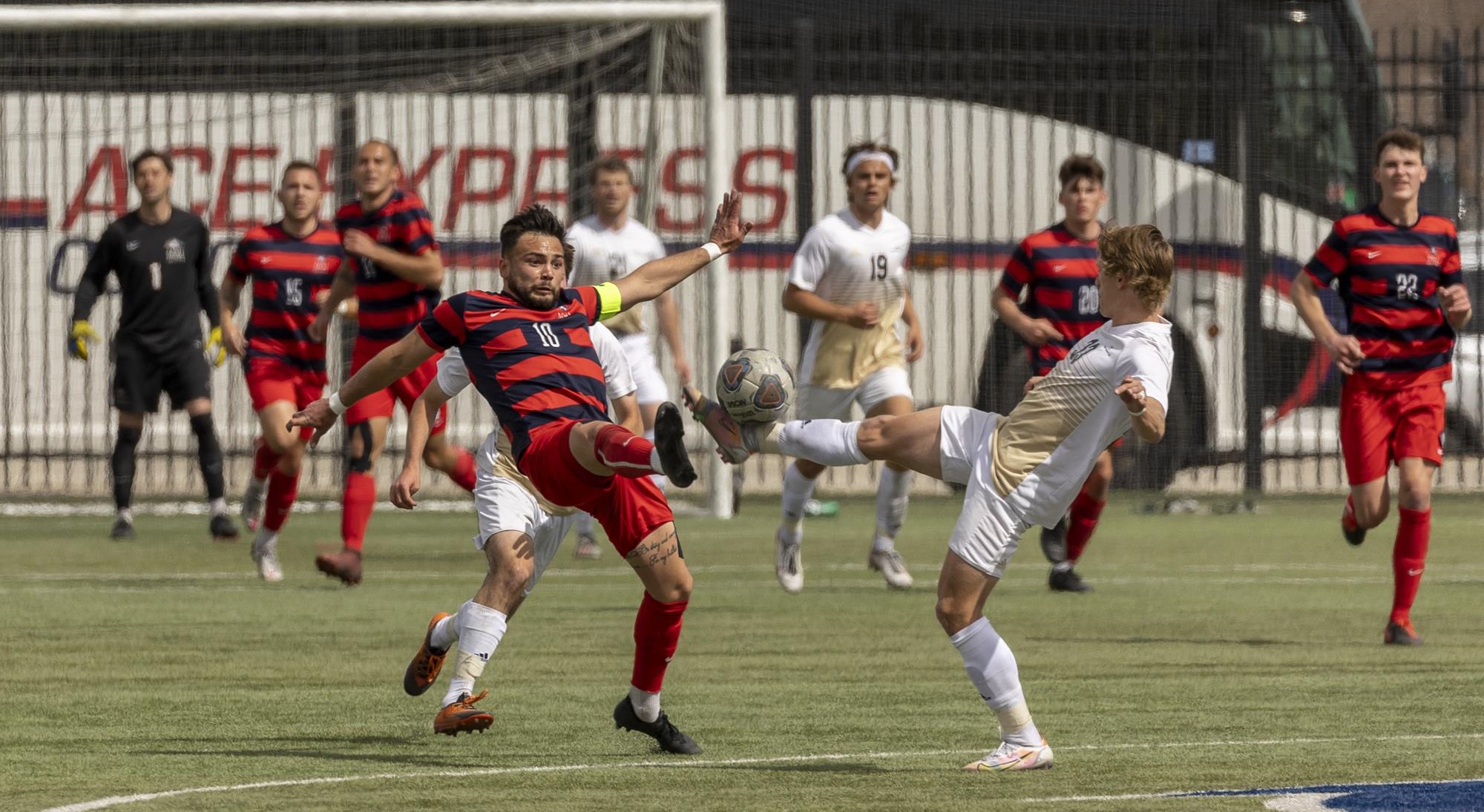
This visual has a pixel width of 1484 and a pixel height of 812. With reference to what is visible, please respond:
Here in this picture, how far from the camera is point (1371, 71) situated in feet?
58.2

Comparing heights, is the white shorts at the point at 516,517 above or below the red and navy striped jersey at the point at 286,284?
below

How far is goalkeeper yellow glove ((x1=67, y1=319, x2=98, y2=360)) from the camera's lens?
1380cm

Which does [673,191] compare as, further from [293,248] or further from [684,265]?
[684,265]

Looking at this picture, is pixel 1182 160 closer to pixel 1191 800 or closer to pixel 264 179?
pixel 264 179

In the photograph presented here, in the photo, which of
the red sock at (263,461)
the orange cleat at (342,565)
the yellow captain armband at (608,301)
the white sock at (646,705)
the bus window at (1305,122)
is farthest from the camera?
the bus window at (1305,122)

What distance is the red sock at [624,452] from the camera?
6.00 m

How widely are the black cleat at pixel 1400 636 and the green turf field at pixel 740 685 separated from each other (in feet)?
0.28

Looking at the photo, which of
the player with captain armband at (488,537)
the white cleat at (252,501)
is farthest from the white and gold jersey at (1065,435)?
the white cleat at (252,501)

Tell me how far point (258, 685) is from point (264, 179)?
10.4 m

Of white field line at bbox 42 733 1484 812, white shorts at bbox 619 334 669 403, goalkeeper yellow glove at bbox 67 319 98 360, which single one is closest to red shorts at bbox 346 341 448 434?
white shorts at bbox 619 334 669 403

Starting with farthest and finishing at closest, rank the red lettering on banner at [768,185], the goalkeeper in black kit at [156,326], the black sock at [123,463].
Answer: the red lettering on banner at [768,185]
the black sock at [123,463]
the goalkeeper in black kit at [156,326]

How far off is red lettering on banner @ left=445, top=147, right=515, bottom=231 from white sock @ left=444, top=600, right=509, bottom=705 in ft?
36.9

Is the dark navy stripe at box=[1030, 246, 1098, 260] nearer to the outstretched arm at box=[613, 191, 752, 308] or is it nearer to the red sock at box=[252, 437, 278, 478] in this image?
the red sock at box=[252, 437, 278, 478]

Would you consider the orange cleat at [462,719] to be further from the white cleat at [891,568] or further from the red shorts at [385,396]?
the white cleat at [891,568]
